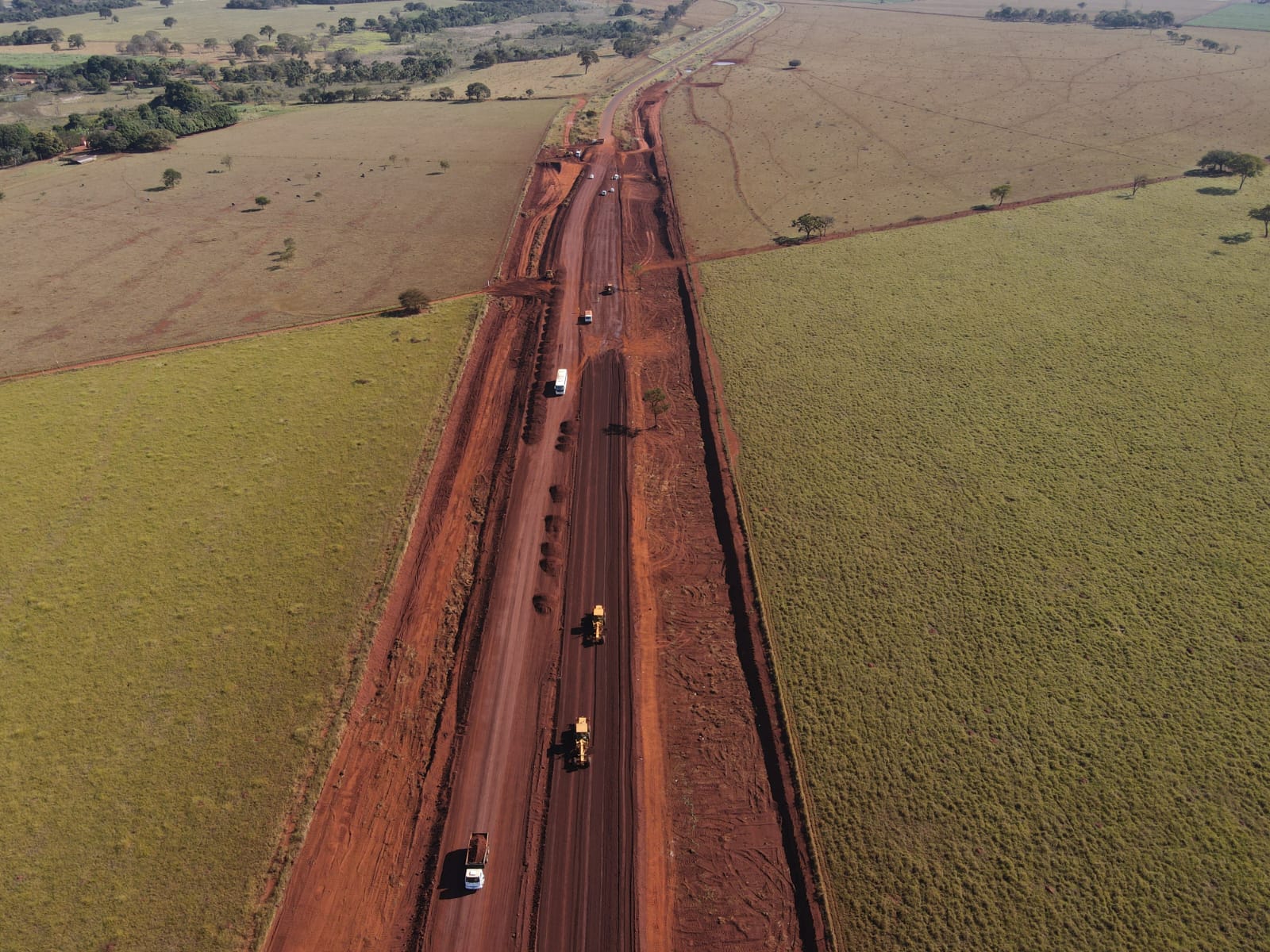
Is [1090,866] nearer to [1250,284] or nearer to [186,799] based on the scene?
[186,799]

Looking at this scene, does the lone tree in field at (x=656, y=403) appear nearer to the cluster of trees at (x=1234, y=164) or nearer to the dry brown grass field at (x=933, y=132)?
the dry brown grass field at (x=933, y=132)

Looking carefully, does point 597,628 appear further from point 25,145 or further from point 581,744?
point 25,145

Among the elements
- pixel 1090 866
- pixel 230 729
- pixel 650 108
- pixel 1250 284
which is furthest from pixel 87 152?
pixel 1250 284

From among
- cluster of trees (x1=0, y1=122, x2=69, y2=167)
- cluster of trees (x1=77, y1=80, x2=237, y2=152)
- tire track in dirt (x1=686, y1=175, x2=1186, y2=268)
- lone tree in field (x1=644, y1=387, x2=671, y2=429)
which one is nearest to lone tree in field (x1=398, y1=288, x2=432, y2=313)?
tire track in dirt (x1=686, y1=175, x2=1186, y2=268)

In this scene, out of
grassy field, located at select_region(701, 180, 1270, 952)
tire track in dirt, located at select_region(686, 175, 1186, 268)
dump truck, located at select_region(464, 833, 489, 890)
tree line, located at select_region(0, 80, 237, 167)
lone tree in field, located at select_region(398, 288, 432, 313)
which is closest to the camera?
dump truck, located at select_region(464, 833, 489, 890)

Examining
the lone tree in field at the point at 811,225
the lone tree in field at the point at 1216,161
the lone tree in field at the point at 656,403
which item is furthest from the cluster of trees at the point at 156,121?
the lone tree in field at the point at 1216,161

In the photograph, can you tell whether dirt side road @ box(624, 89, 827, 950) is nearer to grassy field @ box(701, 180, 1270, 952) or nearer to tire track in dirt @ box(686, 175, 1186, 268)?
grassy field @ box(701, 180, 1270, 952)
